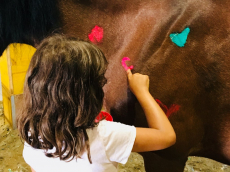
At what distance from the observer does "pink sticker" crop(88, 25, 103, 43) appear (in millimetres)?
836

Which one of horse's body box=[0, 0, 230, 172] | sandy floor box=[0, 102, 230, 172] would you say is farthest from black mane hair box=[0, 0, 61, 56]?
sandy floor box=[0, 102, 230, 172]

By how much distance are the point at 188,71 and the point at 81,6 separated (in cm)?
44

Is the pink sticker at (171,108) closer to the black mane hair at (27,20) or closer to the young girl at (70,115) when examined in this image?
the young girl at (70,115)

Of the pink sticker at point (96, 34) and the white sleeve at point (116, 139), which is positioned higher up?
the pink sticker at point (96, 34)

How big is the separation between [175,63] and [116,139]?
1.08ft

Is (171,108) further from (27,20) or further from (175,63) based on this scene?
(27,20)

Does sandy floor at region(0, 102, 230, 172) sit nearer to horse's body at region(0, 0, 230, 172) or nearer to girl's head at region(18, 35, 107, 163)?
horse's body at region(0, 0, 230, 172)

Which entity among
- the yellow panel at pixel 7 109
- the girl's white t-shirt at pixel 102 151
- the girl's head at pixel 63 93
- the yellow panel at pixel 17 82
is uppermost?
the girl's head at pixel 63 93

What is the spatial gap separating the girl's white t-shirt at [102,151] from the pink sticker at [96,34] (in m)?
0.38

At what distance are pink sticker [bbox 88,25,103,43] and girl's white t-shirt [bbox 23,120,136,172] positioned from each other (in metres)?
0.38

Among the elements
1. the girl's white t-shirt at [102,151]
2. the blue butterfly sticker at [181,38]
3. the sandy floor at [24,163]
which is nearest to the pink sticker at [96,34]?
the blue butterfly sticker at [181,38]

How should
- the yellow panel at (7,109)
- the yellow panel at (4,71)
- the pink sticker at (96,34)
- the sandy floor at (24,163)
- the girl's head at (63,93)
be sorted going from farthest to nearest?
the yellow panel at (7,109) → the yellow panel at (4,71) → the sandy floor at (24,163) → the pink sticker at (96,34) → the girl's head at (63,93)

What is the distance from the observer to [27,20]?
2.66 feet

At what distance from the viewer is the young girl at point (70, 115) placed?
0.50 m
